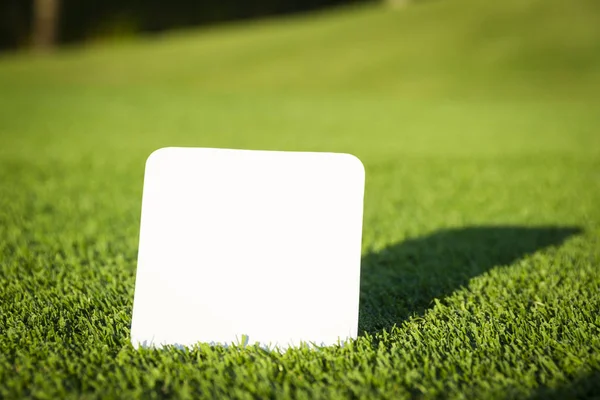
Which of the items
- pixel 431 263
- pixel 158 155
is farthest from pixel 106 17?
pixel 158 155

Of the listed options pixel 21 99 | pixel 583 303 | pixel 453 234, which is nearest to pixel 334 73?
pixel 21 99

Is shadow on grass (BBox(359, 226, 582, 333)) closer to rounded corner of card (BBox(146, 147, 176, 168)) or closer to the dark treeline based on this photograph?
rounded corner of card (BBox(146, 147, 176, 168))

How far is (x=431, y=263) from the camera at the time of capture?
3.17 metres

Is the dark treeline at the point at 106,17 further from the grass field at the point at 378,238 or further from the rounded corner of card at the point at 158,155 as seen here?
the rounded corner of card at the point at 158,155

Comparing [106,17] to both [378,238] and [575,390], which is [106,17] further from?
[575,390]

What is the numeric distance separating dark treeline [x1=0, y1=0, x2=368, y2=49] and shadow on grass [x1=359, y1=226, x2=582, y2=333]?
32.6 m

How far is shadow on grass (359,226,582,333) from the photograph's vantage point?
2.48 metres

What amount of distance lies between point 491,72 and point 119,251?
15881mm

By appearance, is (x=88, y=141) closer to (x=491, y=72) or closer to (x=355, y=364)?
(x=355, y=364)

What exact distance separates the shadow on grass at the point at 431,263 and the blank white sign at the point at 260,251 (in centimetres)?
38

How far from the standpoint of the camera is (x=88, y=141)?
27.6 feet

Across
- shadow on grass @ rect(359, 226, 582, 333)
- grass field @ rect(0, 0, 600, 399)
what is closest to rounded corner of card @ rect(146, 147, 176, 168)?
grass field @ rect(0, 0, 600, 399)

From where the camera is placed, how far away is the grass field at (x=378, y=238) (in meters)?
1.81

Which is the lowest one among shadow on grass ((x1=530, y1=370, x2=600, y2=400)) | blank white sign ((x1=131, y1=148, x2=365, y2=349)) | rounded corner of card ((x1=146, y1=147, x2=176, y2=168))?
shadow on grass ((x1=530, y1=370, x2=600, y2=400))
